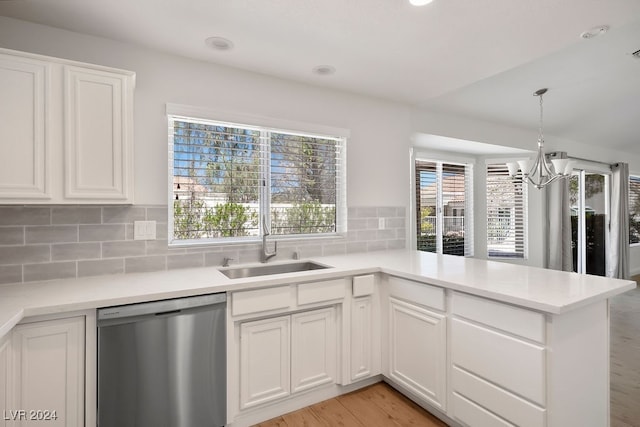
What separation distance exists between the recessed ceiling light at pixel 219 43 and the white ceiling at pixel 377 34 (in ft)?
0.14

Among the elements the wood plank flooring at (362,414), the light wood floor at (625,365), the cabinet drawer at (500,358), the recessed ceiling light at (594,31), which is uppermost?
the recessed ceiling light at (594,31)

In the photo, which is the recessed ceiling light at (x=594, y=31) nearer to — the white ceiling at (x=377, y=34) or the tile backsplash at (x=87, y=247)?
the white ceiling at (x=377, y=34)

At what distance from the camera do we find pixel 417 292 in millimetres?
2123

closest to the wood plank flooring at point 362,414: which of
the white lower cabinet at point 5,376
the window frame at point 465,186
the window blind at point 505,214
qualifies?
the white lower cabinet at point 5,376

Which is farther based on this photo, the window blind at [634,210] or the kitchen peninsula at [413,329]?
the window blind at [634,210]

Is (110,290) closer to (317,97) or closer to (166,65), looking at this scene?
(166,65)

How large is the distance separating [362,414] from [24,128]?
2.50 meters

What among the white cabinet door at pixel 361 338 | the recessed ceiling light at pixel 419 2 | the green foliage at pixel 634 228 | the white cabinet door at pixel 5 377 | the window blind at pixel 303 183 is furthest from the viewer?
the green foliage at pixel 634 228

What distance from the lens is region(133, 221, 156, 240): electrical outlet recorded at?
2.17 m

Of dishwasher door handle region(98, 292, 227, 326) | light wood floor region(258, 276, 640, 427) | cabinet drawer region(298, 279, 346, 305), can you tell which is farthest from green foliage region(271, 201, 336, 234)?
light wood floor region(258, 276, 640, 427)

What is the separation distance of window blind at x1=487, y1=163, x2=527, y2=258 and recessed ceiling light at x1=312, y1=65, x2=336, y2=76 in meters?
3.51

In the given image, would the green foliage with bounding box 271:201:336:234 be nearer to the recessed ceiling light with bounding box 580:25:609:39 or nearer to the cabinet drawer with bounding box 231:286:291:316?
the cabinet drawer with bounding box 231:286:291:316

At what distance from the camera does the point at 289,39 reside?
2.13 m

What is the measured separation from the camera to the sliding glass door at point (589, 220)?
18.8ft
